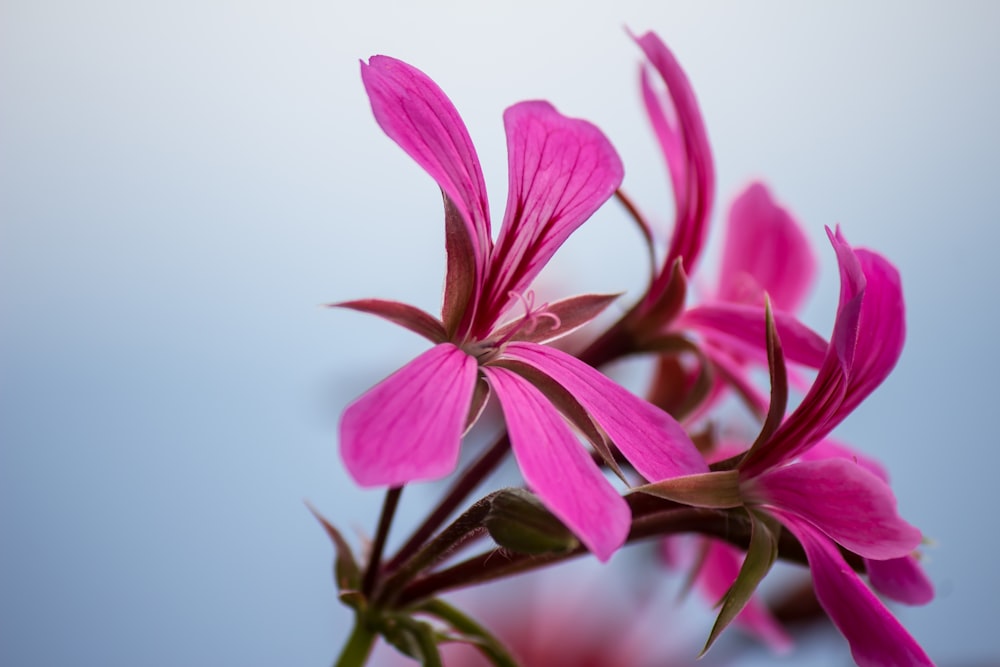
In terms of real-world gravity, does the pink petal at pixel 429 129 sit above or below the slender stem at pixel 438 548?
above

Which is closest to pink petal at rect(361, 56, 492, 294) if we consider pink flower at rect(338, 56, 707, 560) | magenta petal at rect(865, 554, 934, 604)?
pink flower at rect(338, 56, 707, 560)

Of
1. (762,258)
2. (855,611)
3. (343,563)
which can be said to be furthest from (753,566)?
(762,258)

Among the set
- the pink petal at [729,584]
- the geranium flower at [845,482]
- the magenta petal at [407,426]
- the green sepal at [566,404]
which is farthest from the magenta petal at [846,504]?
the pink petal at [729,584]

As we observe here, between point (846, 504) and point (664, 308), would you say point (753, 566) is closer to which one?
point (846, 504)

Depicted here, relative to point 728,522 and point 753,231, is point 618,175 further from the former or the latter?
point 753,231

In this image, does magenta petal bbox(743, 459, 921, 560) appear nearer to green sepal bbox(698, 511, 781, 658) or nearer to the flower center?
green sepal bbox(698, 511, 781, 658)

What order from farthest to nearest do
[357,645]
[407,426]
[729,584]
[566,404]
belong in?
[729,584]
[357,645]
[566,404]
[407,426]

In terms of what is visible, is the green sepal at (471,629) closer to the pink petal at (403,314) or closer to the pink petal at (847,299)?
the pink petal at (403,314)
